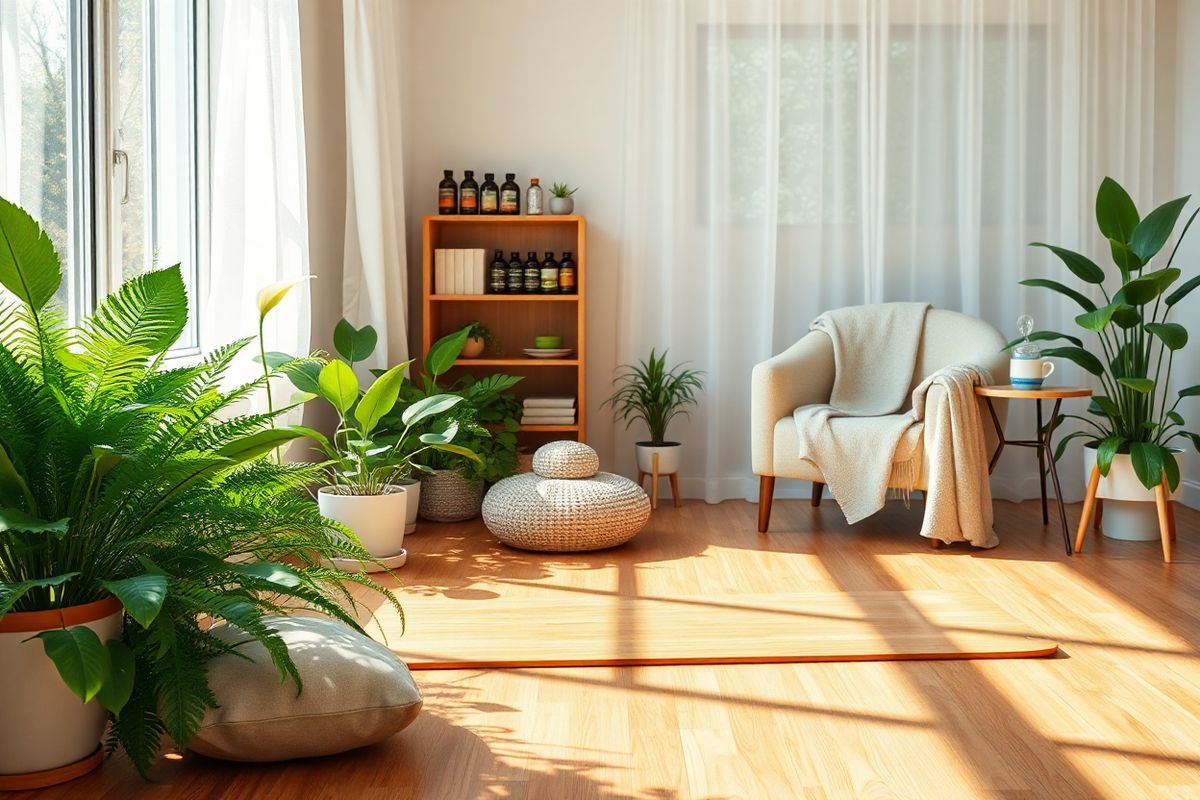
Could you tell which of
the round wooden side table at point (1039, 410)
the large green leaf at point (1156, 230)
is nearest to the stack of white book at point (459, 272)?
the round wooden side table at point (1039, 410)

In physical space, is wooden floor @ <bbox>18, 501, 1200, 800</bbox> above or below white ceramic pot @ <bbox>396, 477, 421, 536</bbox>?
below

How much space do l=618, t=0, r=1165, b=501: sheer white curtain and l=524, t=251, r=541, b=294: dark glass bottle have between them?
0.39m

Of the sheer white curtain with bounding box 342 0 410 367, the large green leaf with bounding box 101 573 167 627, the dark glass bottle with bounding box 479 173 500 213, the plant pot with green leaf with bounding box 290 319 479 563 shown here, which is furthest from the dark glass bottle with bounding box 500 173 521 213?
the large green leaf with bounding box 101 573 167 627

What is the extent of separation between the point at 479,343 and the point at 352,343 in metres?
0.89

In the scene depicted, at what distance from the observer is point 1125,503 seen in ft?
13.3

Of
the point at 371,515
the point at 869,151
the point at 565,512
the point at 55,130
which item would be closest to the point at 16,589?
the point at 55,130

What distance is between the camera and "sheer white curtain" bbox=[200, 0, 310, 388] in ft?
11.1

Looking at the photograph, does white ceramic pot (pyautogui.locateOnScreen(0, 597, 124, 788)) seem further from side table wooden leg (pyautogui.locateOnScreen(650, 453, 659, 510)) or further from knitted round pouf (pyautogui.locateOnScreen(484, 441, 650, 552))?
side table wooden leg (pyautogui.locateOnScreen(650, 453, 659, 510))

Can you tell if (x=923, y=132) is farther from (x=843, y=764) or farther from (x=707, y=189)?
(x=843, y=764)

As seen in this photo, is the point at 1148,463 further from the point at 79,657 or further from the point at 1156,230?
the point at 79,657

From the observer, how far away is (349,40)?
4207mm

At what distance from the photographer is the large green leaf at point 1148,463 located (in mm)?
3756

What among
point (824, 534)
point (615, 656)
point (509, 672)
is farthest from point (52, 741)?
point (824, 534)

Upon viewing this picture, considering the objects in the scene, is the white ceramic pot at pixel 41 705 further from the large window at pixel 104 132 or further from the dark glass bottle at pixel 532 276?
the dark glass bottle at pixel 532 276
